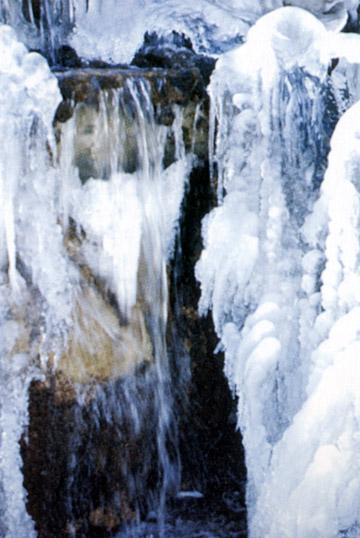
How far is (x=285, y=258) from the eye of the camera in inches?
156

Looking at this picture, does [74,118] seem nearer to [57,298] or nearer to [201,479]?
[57,298]

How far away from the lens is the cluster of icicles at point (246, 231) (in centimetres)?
365

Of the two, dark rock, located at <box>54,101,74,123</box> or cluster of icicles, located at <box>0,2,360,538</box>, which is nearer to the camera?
cluster of icicles, located at <box>0,2,360,538</box>

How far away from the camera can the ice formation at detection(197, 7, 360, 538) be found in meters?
3.43

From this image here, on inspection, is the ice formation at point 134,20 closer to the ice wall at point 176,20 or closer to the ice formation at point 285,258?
the ice wall at point 176,20

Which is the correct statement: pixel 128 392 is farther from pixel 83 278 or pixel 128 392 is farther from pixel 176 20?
pixel 176 20

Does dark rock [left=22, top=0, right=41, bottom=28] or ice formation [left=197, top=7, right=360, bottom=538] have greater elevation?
dark rock [left=22, top=0, right=41, bottom=28]

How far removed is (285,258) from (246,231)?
9.3 inches

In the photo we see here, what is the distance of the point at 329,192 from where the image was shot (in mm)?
3779

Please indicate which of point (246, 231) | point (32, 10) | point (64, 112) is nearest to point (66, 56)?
point (32, 10)

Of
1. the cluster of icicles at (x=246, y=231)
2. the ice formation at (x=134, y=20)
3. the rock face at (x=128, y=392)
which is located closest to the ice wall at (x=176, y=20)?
the ice formation at (x=134, y=20)

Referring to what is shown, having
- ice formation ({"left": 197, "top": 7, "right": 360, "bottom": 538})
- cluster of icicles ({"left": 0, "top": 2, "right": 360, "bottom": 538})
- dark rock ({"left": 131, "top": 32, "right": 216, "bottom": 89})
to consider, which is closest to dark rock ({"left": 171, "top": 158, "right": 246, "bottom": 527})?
cluster of icicles ({"left": 0, "top": 2, "right": 360, "bottom": 538})

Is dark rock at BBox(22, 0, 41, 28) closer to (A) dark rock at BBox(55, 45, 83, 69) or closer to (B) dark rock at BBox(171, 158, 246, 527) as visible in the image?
(A) dark rock at BBox(55, 45, 83, 69)

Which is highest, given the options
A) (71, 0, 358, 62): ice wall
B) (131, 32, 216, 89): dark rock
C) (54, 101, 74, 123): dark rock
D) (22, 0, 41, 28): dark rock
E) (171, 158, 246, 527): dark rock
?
(22, 0, 41, 28): dark rock
